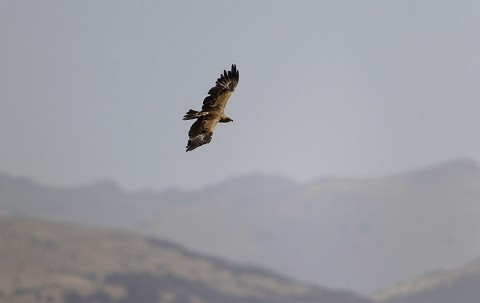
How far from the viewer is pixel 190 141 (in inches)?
1943

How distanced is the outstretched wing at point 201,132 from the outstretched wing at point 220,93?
2.25ft

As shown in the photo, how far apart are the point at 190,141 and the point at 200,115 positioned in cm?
148

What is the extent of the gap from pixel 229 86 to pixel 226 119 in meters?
2.31

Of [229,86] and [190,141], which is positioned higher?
[229,86]

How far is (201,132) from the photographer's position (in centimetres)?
4947

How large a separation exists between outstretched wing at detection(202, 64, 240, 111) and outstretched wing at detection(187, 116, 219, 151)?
687 mm

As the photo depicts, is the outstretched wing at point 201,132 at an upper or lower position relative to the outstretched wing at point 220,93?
lower

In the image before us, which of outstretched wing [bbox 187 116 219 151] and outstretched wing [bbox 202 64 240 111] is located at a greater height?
outstretched wing [bbox 202 64 240 111]

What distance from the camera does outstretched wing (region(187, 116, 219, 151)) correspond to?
1943 inches

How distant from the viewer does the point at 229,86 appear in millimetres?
50969

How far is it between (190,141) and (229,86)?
3.89 m

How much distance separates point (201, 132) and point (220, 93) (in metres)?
2.39

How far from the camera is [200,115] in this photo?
161ft

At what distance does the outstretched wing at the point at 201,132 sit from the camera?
1943 inches
